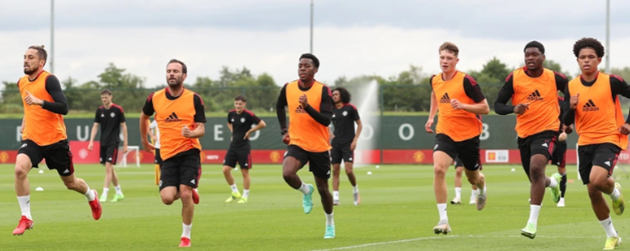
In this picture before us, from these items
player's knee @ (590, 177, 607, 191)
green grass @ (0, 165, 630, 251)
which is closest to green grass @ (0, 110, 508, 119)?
green grass @ (0, 165, 630, 251)

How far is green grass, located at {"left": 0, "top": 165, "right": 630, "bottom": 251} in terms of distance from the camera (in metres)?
11.8

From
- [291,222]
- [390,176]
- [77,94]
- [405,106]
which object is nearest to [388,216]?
[291,222]

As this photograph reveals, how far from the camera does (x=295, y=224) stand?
48.5ft

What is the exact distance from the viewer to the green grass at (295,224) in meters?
11.8

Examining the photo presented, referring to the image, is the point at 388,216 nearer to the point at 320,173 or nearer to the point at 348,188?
the point at 320,173

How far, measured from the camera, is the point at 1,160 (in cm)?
4906

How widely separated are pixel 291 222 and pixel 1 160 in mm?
36805

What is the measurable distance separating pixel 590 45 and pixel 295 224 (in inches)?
213

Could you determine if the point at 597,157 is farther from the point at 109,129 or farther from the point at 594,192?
the point at 109,129

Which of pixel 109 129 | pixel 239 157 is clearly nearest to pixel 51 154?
pixel 109 129

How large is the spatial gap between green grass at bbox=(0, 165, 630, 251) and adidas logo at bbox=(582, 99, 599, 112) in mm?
1470

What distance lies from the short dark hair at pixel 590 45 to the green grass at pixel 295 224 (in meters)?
2.08

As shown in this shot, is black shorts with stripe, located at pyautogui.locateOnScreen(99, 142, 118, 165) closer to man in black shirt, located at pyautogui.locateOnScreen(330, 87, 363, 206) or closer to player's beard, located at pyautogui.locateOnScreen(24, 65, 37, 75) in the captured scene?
man in black shirt, located at pyautogui.locateOnScreen(330, 87, 363, 206)

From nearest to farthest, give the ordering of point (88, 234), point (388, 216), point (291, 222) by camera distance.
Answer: point (88, 234), point (291, 222), point (388, 216)
